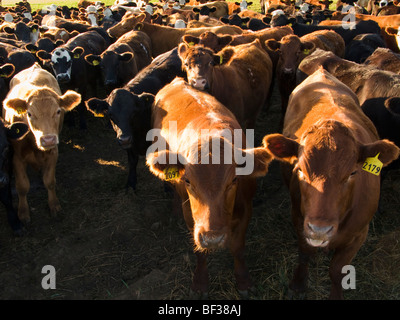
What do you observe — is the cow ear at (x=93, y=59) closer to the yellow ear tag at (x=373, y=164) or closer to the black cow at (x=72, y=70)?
the black cow at (x=72, y=70)

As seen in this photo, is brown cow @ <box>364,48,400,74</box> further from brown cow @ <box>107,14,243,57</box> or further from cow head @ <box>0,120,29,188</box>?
cow head @ <box>0,120,29,188</box>

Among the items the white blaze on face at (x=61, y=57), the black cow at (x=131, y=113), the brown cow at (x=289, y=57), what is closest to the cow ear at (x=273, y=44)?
the brown cow at (x=289, y=57)

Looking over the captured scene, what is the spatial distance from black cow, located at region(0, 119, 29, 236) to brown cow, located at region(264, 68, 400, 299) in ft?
9.67

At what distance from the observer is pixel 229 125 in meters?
3.37

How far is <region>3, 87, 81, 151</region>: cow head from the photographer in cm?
436

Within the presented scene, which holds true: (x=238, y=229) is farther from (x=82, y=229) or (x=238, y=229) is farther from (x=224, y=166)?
(x=82, y=229)

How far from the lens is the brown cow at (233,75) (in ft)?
17.9

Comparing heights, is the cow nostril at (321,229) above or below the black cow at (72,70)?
above

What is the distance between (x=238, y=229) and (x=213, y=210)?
35.8 inches

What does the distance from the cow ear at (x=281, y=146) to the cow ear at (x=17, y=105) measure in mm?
3343

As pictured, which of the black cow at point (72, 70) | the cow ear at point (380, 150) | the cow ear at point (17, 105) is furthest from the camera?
the black cow at point (72, 70)

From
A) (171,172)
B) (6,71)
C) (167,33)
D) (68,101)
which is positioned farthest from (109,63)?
(171,172)

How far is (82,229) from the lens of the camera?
4.58 m

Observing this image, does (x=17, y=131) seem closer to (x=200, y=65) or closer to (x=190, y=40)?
(x=200, y=65)
